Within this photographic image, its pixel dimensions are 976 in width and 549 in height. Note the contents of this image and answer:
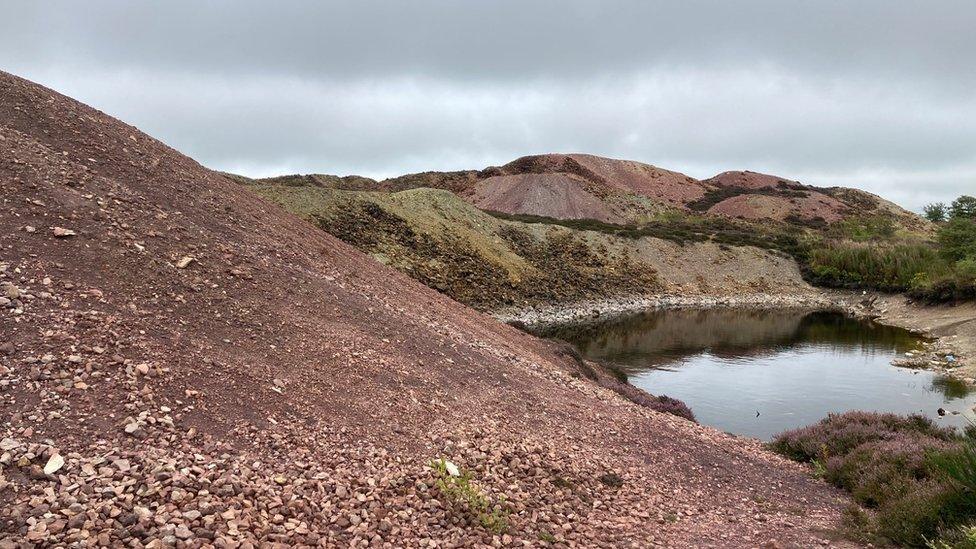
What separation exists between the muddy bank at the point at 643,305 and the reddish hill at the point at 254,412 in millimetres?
22561

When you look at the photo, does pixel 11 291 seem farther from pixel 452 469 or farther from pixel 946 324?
pixel 946 324

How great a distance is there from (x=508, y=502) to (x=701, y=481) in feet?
12.1

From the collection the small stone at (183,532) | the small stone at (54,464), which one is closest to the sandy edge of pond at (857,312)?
the small stone at (183,532)

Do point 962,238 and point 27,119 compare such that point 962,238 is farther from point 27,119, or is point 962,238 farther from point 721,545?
point 27,119

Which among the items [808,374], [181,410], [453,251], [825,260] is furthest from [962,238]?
[181,410]

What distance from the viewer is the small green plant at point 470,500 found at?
20.3 ft

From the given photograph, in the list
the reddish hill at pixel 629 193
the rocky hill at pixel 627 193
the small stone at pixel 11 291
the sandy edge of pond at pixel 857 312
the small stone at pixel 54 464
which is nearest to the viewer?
the small stone at pixel 54 464

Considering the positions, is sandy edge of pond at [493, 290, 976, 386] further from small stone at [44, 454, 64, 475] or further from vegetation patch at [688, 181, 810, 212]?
vegetation patch at [688, 181, 810, 212]

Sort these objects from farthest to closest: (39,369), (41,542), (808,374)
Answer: (808,374) < (39,369) < (41,542)

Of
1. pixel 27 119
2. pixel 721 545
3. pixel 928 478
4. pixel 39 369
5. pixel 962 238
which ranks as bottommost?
pixel 721 545

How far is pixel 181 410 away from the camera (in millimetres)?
6242

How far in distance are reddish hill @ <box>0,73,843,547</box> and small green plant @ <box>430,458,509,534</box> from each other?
64mm

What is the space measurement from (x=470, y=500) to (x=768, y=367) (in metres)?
22.0

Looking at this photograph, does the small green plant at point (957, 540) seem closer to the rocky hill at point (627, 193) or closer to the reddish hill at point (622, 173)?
the rocky hill at point (627, 193)
